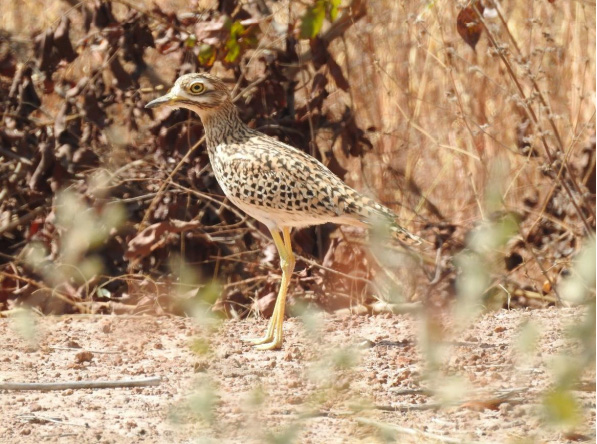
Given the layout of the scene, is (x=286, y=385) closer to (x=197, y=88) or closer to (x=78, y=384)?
(x=78, y=384)

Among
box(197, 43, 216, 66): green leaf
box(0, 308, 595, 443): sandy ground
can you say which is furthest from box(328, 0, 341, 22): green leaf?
box(0, 308, 595, 443): sandy ground

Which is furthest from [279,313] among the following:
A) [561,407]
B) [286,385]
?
[561,407]

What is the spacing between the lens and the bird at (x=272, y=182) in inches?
189

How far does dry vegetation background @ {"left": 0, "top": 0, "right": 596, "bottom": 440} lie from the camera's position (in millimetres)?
6094

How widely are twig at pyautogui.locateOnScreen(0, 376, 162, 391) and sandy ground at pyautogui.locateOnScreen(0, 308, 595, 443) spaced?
27mm

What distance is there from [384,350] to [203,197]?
208 centimetres

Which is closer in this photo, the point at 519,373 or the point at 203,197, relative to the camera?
the point at 519,373

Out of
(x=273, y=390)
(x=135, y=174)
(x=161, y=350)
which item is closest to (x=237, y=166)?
(x=161, y=350)

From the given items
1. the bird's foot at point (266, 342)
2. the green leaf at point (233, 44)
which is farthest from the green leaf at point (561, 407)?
the green leaf at point (233, 44)

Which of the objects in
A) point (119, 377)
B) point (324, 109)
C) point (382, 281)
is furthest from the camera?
point (324, 109)

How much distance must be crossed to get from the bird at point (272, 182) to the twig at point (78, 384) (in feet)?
3.07

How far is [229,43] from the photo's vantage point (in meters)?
6.00

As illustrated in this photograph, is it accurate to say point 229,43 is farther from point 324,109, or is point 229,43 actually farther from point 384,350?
point 384,350

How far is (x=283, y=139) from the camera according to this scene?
6473 millimetres
